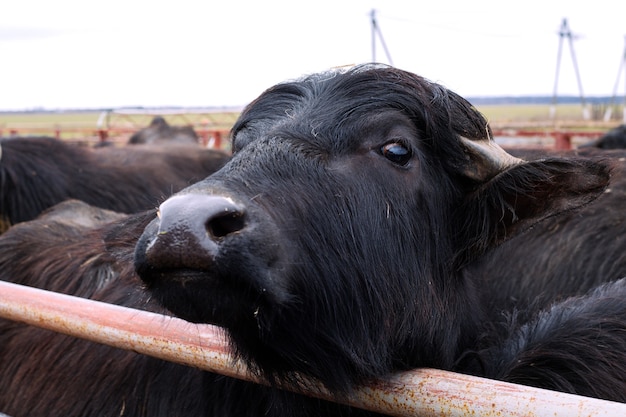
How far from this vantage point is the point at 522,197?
2.57 m

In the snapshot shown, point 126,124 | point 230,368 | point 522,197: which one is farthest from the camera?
point 126,124

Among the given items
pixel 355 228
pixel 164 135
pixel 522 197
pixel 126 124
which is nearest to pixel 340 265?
pixel 355 228

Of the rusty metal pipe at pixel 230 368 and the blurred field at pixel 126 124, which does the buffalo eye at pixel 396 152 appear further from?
the blurred field at pixel 126 124

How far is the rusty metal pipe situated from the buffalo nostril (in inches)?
19.5

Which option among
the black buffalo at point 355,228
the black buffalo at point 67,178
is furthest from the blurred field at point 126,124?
the black buffalo at point 355,228

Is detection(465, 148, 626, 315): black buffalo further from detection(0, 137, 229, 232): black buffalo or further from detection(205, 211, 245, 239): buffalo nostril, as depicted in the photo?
detection(0, 137, 229, 232): black buffalo

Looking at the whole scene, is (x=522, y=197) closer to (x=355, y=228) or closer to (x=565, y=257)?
(x=355, y=228)

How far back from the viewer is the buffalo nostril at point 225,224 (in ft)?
5.74

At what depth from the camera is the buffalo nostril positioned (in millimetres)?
1751

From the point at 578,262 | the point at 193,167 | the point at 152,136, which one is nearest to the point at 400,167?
the point at 578,262

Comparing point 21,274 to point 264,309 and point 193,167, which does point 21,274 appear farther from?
point 193,167

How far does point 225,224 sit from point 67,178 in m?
6.53

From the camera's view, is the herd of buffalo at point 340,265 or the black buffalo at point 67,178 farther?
the black buffalo at point 67,178

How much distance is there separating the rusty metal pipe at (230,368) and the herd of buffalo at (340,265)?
0.11 m
